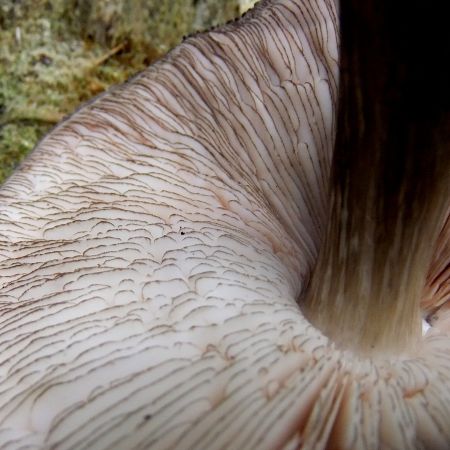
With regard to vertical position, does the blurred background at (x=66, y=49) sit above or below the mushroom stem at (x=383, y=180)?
above

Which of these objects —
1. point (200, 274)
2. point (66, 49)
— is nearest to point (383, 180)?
point (200, 274)

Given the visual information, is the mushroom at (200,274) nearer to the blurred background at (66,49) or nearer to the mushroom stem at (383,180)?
the mushroom stem at (383,180)

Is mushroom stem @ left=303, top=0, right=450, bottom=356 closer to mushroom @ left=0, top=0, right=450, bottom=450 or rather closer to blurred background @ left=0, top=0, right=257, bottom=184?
mushroom @ left=0, top=0, right=450, bottom=450

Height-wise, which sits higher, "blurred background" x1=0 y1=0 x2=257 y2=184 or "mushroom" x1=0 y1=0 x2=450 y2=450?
"blurred background" x1=0 y1=0 x2=257 y2=184

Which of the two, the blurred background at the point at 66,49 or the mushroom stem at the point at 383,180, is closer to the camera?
the mushroom stem at the point at 383,180

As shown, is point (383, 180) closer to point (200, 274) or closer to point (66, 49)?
point (200, 274)

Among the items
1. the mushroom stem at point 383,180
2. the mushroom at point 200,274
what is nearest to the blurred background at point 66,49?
the mushroom at point 200,274

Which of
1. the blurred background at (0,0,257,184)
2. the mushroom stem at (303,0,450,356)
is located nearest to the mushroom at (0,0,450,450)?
the mushroom stem at (303,0,450,356)
